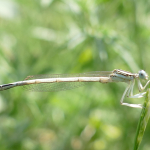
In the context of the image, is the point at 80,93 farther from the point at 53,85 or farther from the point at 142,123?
the point at 142,123

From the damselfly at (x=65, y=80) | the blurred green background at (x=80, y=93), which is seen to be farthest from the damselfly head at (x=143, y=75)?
the blurred green background at (x=80, y=93)

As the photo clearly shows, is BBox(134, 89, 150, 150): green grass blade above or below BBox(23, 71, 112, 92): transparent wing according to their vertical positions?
below

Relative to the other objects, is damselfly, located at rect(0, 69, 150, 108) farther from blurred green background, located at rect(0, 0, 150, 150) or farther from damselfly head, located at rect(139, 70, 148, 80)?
blurred green background, located at rect(0, 0, 150, 150)

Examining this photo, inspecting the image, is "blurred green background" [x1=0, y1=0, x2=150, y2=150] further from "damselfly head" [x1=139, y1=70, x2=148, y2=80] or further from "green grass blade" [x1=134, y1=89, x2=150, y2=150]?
"green grass blade" [x1=134, y1=89, x2=150, y2=150]

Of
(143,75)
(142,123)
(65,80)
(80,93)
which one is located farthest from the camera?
(80,93)

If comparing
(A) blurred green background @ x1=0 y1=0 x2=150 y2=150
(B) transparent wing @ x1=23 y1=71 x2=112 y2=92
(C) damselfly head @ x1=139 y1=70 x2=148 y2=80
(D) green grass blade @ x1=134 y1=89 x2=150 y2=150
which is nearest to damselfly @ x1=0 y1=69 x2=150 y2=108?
(B) transparent wing @ x1=23 y1=71 x2=112 y2=92

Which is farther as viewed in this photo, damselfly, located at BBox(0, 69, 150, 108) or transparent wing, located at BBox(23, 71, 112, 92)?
transparent wing, located at BBox(23, 71, 112, 92)

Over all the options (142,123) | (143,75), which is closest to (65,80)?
(143,75)

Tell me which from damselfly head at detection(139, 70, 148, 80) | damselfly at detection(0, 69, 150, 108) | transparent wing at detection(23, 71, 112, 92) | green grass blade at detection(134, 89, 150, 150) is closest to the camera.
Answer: green grass blade at detection(134, 89, 150, 150)

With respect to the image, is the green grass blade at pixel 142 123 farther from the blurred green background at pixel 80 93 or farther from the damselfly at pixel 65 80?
the blurred green background at pixel 80 93

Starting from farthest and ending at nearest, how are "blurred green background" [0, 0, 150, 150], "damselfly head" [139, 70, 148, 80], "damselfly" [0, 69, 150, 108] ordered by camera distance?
"blurred green background" [0, 0, 150, 150] → "damselfly" [0, 69, 150, 108] → "damselfly head" [139, 70, 148, 80]
